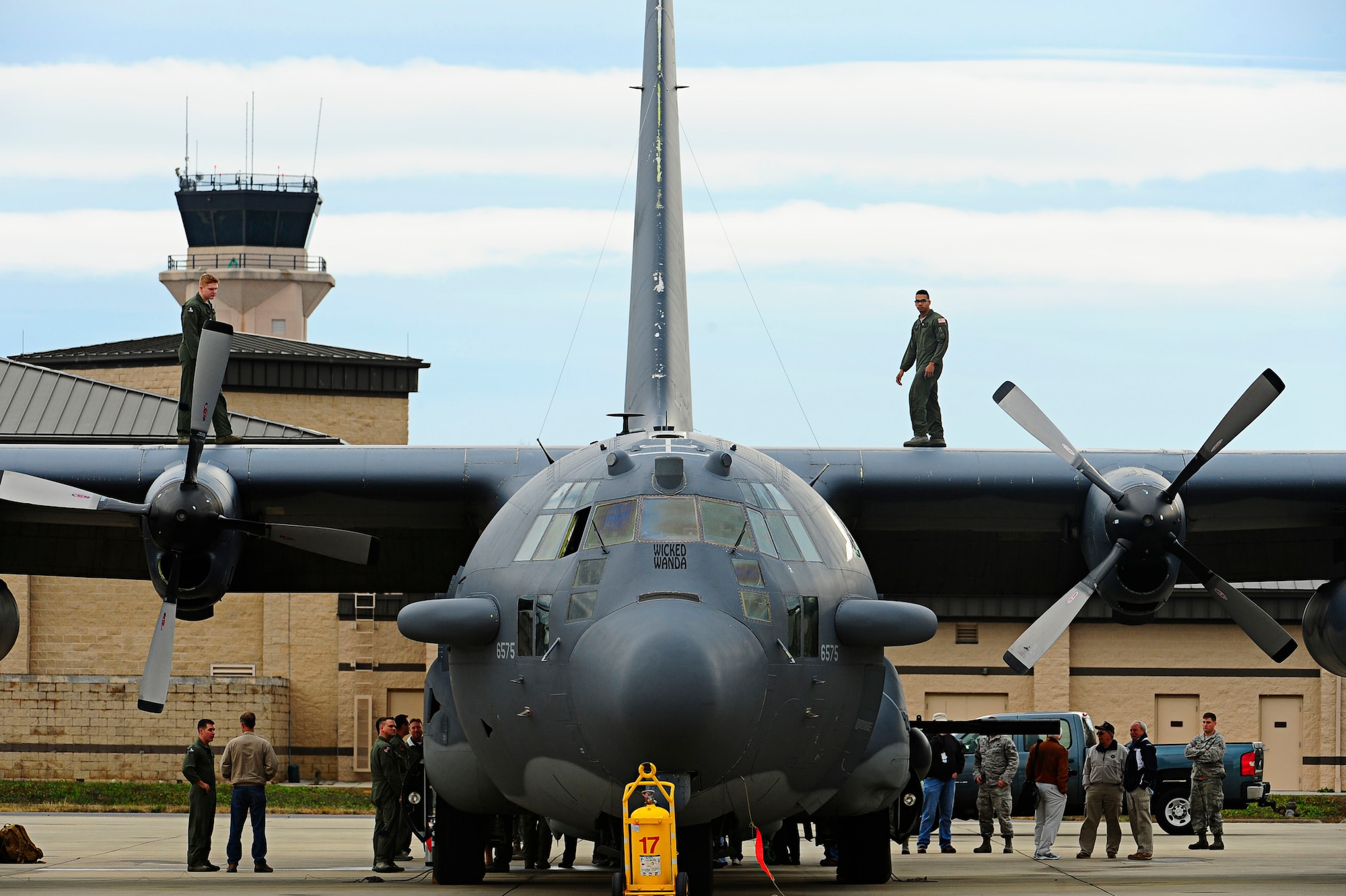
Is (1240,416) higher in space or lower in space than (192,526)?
higher

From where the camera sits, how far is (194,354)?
1908 cm

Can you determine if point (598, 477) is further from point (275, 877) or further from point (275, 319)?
point (275, 319)

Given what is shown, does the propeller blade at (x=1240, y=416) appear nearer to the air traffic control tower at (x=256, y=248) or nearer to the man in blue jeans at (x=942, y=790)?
the man in blue jeans at (x=942, y=790)

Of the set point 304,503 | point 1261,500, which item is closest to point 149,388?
point 304,503

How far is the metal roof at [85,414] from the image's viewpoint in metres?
45.1

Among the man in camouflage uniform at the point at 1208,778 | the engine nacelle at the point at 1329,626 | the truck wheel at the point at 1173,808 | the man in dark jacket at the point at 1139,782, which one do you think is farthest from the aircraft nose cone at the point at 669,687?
the truck wheel at the point at 1173,808

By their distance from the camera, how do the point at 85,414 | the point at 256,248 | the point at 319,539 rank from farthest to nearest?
the point at 256,248, the point at 85,414, the point at 319,539

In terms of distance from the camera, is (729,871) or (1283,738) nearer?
(729,871)

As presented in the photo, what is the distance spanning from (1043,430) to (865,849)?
15.0 feet

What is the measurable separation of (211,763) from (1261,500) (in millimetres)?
12135

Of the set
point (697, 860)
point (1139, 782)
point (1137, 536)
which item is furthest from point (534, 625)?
point (1139, 782)

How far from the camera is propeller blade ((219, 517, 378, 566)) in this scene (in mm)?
17203

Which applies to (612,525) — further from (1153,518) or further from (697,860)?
(1153,518)

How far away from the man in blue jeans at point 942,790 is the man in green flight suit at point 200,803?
381 inches
